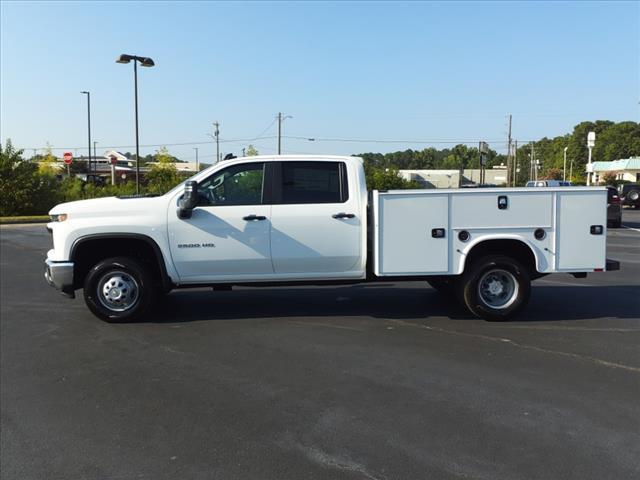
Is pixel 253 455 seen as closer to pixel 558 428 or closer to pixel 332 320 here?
pixel 558 428

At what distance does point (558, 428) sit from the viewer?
4.08 meters

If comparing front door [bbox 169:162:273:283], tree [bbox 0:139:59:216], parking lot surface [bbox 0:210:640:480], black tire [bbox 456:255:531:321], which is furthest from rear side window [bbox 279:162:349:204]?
tree [bbox 0:139:59:216]

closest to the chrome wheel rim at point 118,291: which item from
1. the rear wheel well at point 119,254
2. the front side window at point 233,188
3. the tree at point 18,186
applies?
the rear wheel well at point 119,254

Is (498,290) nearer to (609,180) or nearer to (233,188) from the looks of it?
(233,188)

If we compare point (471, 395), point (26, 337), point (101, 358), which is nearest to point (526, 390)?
point (471, 395)

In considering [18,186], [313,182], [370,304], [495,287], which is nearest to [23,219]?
[18,186]

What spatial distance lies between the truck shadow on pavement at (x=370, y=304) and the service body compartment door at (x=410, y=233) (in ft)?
2.91

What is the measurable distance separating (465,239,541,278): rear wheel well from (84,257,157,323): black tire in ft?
13.3

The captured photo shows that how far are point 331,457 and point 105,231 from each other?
4427mm

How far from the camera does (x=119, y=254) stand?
7.24 metres

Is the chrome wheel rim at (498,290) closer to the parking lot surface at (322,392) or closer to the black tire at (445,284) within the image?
the parking lot surface at (322,392)

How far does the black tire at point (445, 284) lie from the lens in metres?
7.56

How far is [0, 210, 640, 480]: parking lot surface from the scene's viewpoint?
11.9 feet

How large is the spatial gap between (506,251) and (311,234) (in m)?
2.51
